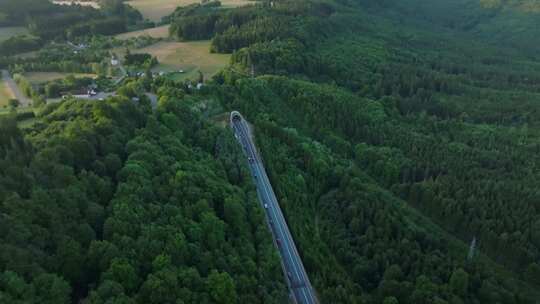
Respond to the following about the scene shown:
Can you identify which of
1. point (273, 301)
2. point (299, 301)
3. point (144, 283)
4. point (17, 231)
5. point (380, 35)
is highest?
point (380, 35)

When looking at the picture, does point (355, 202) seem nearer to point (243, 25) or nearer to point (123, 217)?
point (123, 217)

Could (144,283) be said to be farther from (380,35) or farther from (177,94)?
(380,35)

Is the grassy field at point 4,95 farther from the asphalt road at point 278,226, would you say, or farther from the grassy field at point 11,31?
the grassy field at point 11,31

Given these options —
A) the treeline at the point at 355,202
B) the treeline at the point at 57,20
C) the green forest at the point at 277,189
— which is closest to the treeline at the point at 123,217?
the green forest at the point at 277,189

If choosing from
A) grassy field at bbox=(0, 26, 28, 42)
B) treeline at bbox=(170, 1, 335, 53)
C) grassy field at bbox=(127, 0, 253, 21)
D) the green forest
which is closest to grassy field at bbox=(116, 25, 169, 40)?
treeline at bbox=(170, 1, 335, 53)

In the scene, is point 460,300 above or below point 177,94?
below

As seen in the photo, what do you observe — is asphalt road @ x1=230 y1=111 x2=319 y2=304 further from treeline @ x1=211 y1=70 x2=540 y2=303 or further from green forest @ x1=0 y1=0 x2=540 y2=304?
green forest @ x1=0 y1=0 x2=540 y2=304

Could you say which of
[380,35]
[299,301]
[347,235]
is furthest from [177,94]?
[380,35]
